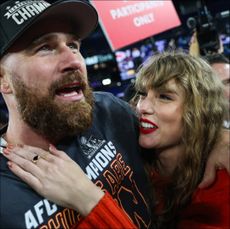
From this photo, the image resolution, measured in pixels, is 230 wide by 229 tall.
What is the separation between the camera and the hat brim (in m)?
1.03

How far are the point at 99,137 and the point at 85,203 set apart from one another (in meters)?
0.33

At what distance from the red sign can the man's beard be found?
0.83m

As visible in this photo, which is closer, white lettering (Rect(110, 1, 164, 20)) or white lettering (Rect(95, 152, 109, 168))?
white lettering (Rect(95, 152, 109, 168))

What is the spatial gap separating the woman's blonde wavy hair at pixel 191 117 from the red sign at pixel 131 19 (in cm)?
47

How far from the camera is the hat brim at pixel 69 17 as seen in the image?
1.03 m

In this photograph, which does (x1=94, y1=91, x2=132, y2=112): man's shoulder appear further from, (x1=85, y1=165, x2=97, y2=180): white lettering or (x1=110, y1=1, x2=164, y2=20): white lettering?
(x1=110, y1=1, x2=164, y2=20): white lettering

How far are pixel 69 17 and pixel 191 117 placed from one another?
67 cm

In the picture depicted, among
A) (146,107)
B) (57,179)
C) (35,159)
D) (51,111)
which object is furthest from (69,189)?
(146,107)

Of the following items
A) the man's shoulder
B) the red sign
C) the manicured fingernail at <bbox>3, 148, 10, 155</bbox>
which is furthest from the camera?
the red sign

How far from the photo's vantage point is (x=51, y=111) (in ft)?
3.65

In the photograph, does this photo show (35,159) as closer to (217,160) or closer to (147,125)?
(147,125)

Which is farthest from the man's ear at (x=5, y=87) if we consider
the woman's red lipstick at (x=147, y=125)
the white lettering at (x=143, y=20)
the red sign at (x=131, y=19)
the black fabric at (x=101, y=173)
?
the white lettering at (x=143, y=20)

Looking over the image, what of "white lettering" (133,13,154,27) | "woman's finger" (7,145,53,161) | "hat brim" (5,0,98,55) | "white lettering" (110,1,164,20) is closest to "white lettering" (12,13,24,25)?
"hat brim" (5,0,98,55)

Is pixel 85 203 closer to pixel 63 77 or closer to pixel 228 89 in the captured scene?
pixel 63 77
